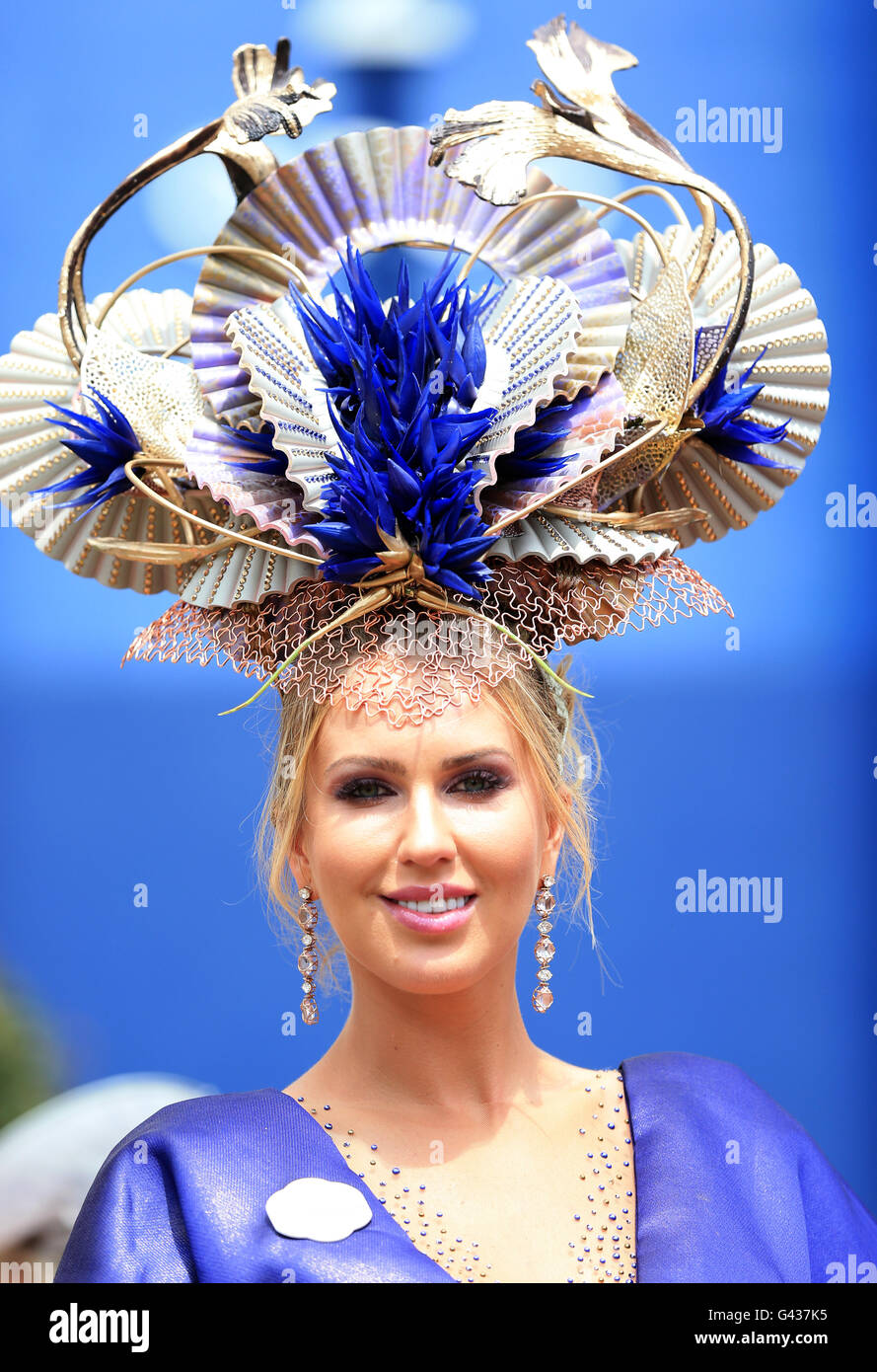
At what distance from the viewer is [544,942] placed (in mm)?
1759

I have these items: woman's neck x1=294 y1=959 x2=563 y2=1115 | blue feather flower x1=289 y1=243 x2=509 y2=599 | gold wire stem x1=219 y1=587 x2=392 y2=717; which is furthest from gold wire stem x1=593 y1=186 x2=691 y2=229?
woman's neck x1=294 y1=959 x2=563 y2=1115

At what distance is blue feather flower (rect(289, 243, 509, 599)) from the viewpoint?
1.59 metres

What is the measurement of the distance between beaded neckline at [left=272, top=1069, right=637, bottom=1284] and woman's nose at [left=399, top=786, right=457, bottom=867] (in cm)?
36

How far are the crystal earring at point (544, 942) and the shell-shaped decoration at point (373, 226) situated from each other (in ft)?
2.39

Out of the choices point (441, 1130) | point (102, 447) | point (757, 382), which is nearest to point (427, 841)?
point (441, 1130)

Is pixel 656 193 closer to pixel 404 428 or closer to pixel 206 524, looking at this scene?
pixel 404 428

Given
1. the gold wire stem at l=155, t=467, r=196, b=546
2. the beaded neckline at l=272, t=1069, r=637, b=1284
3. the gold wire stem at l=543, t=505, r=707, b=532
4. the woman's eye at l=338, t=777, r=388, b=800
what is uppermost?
the gold wire stem at l=155, t=467, r=196, b=546

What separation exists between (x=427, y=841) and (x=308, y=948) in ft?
1.05

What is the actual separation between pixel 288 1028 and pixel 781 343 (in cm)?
141

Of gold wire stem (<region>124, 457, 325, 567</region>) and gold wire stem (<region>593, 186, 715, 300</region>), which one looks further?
gold wire stem (<region>593, 186, 715, 300</region>)

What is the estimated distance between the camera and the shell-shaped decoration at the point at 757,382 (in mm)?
1846

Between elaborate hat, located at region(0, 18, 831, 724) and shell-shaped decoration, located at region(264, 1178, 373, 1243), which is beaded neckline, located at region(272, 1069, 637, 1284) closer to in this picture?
shell-shaped decoration, located at region(264, 1178, 373, 1243)

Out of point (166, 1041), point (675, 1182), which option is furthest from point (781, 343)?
point (166, 1041)
